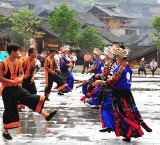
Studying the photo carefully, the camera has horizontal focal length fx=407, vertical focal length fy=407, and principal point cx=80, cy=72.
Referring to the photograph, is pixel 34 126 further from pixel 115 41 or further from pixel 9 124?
pixel 115 41

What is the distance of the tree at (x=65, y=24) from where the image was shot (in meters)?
50.3

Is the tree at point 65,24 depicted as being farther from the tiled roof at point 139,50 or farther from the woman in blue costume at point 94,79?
the woman in blue costume at point 94,79

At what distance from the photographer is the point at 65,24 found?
50.5 metres

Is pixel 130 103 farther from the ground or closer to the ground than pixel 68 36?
closer to the ground

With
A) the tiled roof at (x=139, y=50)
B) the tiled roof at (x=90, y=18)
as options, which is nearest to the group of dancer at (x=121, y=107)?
the tiled roof at (x=139, y=50)

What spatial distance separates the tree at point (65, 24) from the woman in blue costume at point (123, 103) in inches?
1689

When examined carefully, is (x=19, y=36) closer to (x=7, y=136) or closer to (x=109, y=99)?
(x=109, y=99)

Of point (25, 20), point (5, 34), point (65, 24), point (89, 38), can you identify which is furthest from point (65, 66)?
point (89, 38)

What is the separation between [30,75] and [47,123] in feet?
8.51

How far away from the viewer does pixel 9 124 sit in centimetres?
730

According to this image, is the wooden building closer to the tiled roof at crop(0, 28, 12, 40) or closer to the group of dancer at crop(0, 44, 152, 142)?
the tiled roof at crop(0, 28, 12, 40)

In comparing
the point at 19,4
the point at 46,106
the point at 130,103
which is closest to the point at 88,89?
the point at 46,106

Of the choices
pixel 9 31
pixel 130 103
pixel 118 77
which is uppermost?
pixel 9 31

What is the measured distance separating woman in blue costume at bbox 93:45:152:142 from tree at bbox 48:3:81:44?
4290 centimetres
